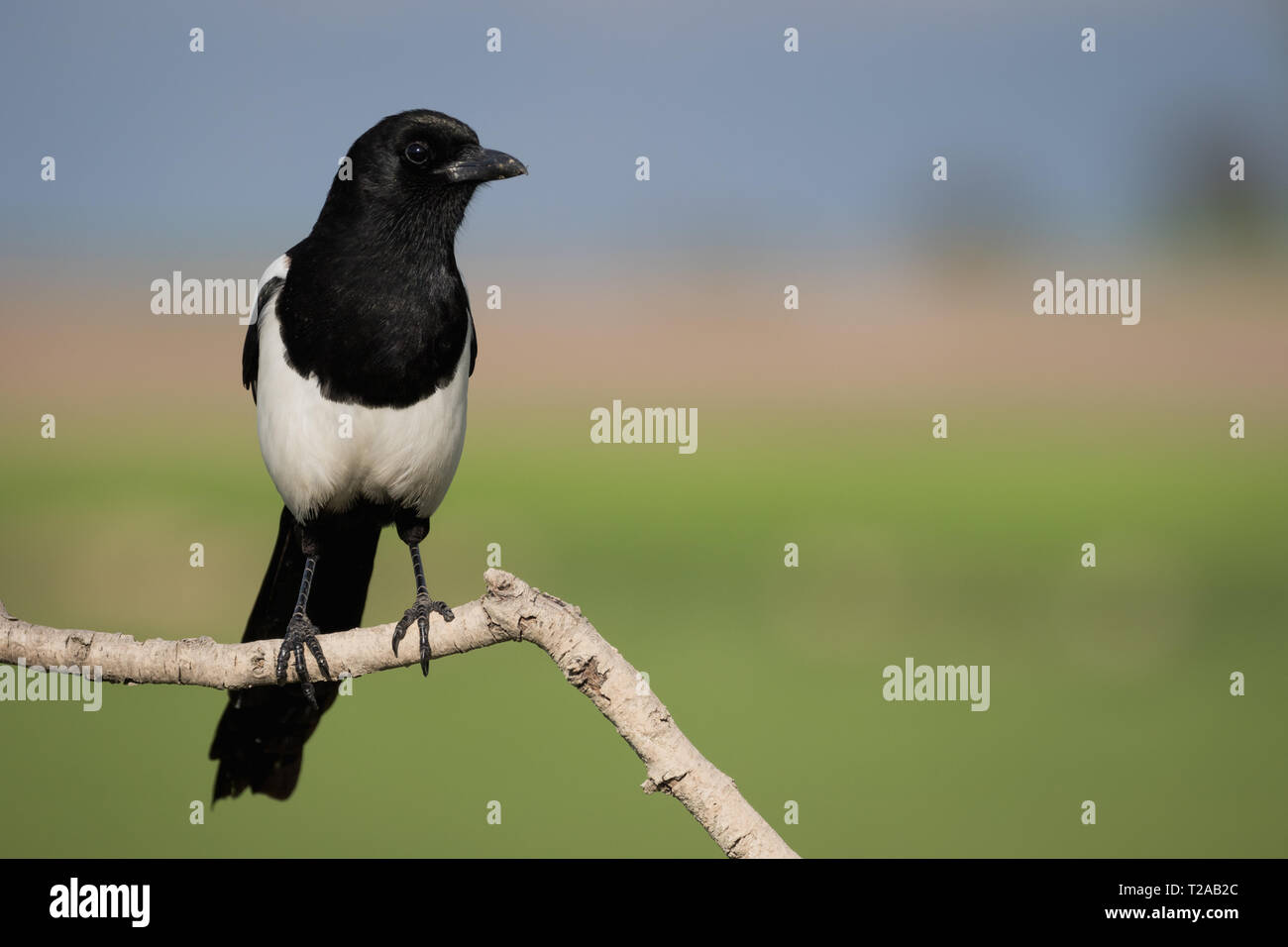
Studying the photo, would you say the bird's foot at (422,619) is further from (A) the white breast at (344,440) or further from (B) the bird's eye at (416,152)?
(B) the bird's eye at (416,152)

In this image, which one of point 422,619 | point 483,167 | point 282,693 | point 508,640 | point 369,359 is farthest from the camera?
point 282,693

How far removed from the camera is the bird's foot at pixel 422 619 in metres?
2.58

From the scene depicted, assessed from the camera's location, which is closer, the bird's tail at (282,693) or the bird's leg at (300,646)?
the bird's leg at (300,646)

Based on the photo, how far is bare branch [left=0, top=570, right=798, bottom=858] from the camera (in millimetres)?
2162

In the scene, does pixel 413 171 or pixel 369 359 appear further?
pixel 413 171

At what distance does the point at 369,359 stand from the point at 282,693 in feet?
3.60

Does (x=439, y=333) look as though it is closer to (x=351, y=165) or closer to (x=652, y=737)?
(x=351, y=165)

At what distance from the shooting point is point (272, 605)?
126 inches

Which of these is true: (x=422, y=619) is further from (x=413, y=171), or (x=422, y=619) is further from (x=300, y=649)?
(x=413, y=171)

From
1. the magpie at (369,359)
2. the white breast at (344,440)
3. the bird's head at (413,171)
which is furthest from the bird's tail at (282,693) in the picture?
the bird's head at (413,171)

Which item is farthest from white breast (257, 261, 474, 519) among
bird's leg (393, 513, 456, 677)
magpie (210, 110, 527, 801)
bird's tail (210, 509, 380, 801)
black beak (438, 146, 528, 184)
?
black beak (438, 146, 528, 184)

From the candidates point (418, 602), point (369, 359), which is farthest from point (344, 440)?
point (418, 602)

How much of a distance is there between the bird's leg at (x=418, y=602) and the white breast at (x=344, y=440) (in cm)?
11

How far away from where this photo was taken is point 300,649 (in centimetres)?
279
